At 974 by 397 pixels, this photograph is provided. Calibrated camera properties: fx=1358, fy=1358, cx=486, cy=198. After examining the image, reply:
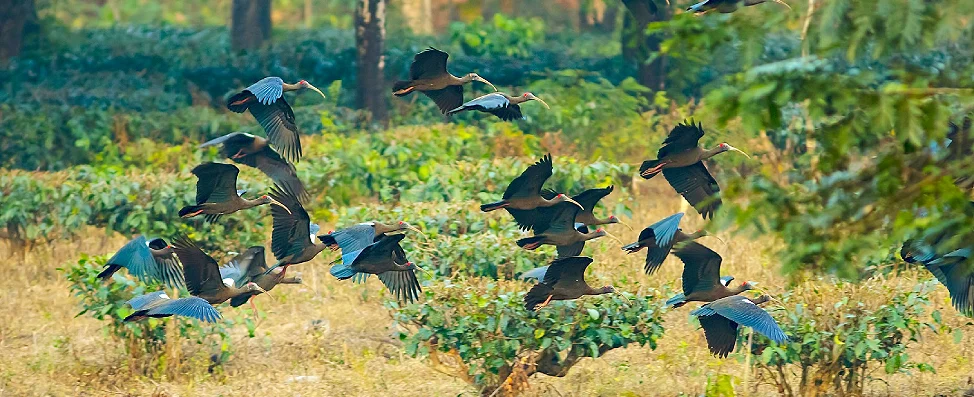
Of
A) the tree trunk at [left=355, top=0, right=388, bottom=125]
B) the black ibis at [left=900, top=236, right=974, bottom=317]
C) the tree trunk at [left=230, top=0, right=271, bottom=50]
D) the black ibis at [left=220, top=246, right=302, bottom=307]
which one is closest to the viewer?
the black ibis at [left=900, top=236, right=974, bottom=317]

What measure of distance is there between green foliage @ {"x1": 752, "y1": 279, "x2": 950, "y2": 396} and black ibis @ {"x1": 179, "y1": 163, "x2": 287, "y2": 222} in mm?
2455

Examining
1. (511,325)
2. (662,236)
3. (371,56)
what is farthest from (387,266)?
(371,56)

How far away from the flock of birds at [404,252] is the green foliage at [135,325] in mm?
335

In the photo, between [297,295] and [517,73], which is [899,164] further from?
[517,73]

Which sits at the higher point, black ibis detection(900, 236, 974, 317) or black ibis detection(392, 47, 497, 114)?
Result: black ibis detection(392, 47, 497, 114)

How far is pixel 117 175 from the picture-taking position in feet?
31.4

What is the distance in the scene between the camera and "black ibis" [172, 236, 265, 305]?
6.13m

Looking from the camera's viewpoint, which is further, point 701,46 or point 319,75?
point 319,75

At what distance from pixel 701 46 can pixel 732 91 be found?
38cm

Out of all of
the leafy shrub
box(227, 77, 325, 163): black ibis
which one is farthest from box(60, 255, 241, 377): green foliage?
the leafy shrub

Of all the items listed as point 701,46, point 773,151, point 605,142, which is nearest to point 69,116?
point 605,142

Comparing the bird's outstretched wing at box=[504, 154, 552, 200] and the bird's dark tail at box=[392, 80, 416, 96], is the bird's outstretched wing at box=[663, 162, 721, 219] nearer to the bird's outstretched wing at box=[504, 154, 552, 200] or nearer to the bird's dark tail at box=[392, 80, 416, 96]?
the bird's outstretched wing at box=[504, 154, 552, 200]

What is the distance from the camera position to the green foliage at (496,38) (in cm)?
1845

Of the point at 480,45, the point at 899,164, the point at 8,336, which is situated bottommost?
the point at 480,45
